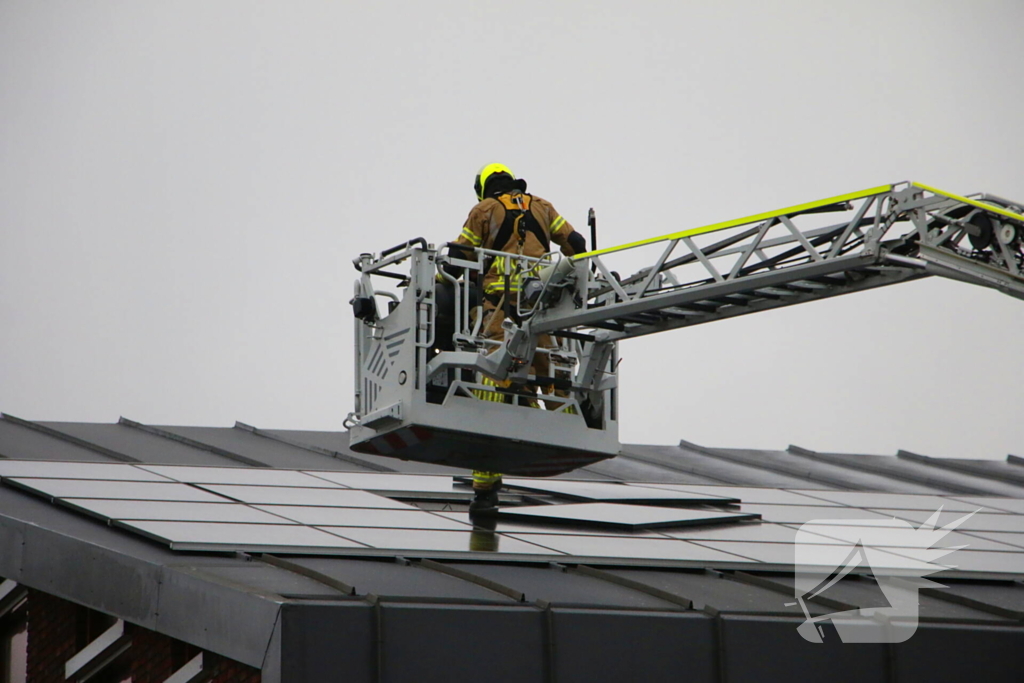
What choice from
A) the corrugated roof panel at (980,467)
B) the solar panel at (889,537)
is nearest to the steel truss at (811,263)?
the solar panel at (889,537)

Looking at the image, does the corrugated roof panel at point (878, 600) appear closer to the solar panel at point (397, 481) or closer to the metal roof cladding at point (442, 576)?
the metal roof cladding at point (442, 576)

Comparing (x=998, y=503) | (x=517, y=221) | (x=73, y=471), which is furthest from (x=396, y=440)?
(x=998, y=503)

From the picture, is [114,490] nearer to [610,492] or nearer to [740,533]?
[610,492]

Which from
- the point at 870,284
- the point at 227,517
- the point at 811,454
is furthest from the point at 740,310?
the point at 811,454

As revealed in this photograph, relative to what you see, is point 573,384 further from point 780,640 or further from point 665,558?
point 780,640

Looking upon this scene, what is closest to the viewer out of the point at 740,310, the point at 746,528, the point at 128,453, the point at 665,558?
the point at 740,310

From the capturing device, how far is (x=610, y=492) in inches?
755

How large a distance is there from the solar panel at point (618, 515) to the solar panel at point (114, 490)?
3680 millimetres

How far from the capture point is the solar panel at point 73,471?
1594 cm

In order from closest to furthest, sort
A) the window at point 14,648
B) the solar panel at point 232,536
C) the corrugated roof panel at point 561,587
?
the corrugated roof panel at point 561,587 → the solar panel at point 232,536 → the window at point 14,648

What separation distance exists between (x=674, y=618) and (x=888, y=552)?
16.5 ft

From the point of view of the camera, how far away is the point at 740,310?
12852mm

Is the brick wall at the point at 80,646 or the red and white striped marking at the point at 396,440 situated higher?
the red and white striped marking at the point at 396,440

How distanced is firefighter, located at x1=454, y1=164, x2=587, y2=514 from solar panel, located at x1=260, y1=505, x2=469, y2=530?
168 centimetres
